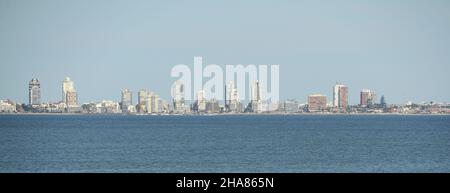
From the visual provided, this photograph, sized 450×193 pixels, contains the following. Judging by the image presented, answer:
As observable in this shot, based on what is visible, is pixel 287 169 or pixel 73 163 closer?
pixel 287 169

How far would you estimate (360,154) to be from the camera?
181 feet

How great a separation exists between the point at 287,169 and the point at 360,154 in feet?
46.7
